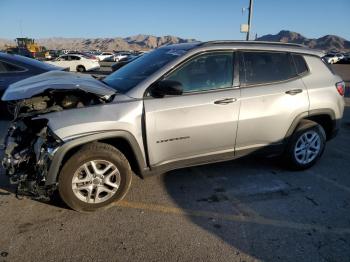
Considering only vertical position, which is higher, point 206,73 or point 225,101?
point 206,73

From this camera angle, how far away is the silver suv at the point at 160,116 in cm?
317

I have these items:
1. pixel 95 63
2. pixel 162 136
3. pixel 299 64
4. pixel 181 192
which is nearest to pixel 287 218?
pixel 181 192

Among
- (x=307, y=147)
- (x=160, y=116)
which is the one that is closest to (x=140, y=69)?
(x=160, y=116)

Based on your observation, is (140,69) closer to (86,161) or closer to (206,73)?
(206,73)

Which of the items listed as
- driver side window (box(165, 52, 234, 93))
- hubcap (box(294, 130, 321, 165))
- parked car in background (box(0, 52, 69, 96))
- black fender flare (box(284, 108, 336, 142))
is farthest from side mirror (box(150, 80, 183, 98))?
parked car in background (box(0, 52, 69, 96))

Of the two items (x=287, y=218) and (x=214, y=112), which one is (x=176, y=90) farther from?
(x=287, y=218)

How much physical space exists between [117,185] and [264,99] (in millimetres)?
2081

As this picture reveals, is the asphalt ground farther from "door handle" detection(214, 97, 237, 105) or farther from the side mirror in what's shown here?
the side mirror

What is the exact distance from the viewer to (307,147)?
4527 millimetres

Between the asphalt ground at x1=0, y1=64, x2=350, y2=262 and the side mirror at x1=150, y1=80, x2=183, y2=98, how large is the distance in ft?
4.12

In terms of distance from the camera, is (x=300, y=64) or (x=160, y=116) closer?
(x=160, y=116)

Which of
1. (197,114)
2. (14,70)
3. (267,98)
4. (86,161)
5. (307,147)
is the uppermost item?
(14,70)

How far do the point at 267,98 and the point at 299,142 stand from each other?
3.11 ft

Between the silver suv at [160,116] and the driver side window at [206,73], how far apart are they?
1 cm
